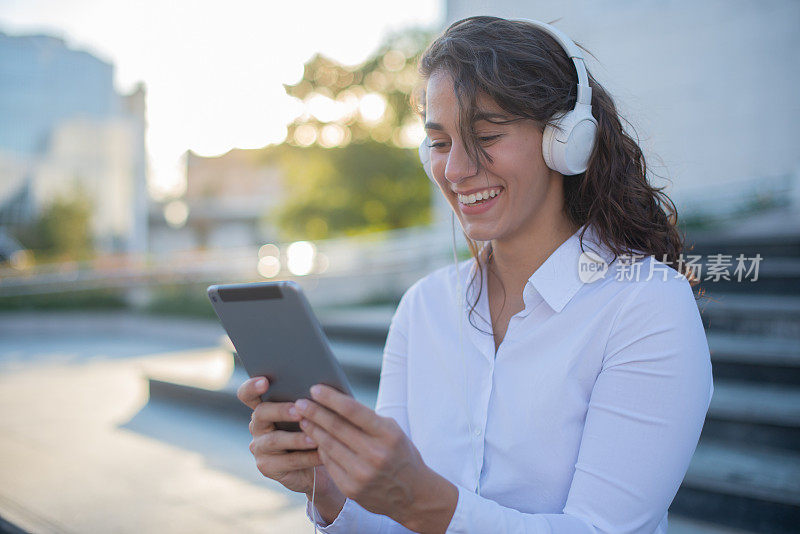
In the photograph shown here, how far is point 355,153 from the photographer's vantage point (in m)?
20.8

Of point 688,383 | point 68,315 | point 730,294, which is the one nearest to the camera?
point 688,383

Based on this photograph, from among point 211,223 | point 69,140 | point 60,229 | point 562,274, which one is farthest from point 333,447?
point 211,223

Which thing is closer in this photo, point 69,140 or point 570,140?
point 570,140

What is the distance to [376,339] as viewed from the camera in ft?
15.9

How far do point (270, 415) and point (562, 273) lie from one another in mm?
678

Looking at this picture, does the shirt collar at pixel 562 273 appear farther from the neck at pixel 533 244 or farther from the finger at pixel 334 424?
the finger at pixel 334 424

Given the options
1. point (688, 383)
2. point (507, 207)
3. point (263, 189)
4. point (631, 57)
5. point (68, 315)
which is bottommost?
point (263, 189)

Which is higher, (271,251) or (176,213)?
(271,251)

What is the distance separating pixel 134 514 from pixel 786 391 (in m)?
3.22

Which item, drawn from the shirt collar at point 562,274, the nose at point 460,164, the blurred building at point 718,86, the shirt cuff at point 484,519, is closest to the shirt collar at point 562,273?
the shirt collar at point 562,274

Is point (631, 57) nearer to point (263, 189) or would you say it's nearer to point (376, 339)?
point (376, 339)

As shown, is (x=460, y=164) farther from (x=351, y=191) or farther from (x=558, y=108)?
(x=351, y=191)

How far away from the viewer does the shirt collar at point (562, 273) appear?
1.25 meters

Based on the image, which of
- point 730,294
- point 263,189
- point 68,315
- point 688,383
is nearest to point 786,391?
point 730,294
